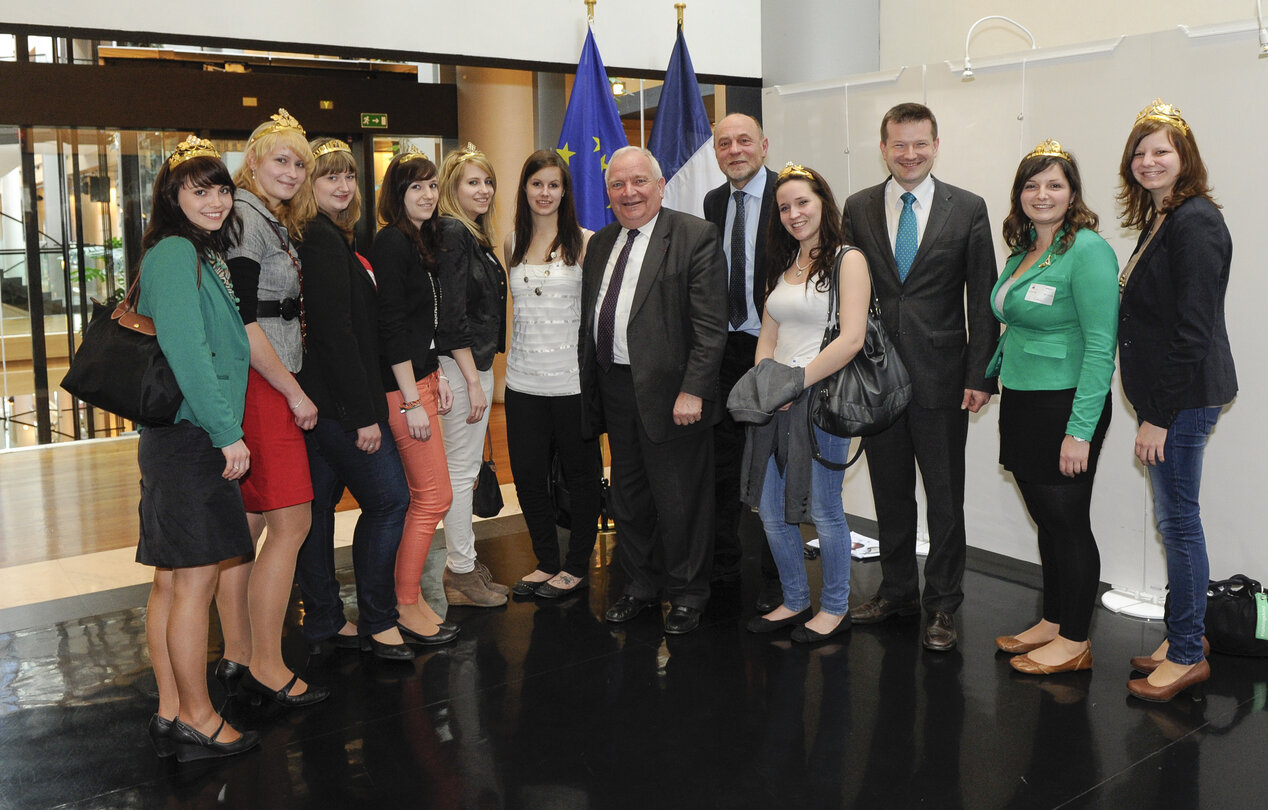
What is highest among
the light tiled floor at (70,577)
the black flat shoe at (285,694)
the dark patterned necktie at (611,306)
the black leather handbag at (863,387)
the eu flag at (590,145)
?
the eu flag at (590,145)

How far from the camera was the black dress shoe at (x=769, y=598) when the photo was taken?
379 cm

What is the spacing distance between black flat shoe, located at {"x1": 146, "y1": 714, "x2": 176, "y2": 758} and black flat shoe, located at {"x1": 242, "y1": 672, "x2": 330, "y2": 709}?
0.34 m

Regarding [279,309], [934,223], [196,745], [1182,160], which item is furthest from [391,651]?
[1182,160]

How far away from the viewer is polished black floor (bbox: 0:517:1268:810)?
257 cm

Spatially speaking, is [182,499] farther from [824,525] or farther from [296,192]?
[824,525]

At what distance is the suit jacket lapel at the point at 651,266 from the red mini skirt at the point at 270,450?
3.88 feet

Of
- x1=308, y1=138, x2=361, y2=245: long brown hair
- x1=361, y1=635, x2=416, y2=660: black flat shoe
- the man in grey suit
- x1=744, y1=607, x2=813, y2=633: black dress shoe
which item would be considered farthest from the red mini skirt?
the man in grey suit

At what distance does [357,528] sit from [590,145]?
243 cm

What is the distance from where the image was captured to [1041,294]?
298cm

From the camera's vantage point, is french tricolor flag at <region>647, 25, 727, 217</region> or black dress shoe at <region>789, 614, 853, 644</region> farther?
french tricolor flag at <region>647, 25, 727, 217</region>

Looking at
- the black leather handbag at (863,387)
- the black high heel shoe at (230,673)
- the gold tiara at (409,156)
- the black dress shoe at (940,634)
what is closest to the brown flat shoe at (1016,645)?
the black dress shoe at (940,634)

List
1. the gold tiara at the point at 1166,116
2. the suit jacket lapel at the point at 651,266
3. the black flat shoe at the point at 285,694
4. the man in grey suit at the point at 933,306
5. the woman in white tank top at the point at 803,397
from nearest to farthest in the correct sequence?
the gold tiara at the point at 1166,116 < the black flat shoe at the point at 285,694 < the woman in white tank top at the point at 803,397 < the man in grey suit at the point at 933,306 < the suit jacket lapel at the point at 651,266

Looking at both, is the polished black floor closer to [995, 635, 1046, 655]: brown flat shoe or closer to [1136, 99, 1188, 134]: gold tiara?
[995, 635, 1046, 655]: brown flat shoe

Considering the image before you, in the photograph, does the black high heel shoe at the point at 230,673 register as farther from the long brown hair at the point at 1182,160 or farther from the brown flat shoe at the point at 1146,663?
the long brown hair at the point at 1182,160
